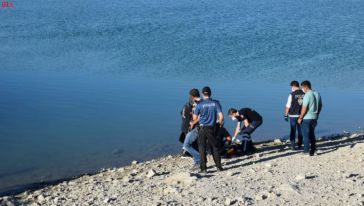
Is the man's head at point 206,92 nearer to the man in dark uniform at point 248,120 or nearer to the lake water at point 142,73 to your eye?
the man in dark uniform at point 248,120

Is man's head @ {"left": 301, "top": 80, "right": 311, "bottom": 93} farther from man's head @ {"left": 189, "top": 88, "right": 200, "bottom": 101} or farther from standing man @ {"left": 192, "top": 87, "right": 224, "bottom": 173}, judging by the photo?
man's head @ {"left": 189, "top": 88, "right": 200, "bottom": 101}

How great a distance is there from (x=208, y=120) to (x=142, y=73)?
20151mm

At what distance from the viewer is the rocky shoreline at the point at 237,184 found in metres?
9.90

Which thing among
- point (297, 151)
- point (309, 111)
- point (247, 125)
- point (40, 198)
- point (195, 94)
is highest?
point (195, 94)

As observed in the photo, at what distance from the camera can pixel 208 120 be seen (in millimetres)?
11938

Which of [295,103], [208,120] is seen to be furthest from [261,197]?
[295,103]

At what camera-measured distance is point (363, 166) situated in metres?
12.0

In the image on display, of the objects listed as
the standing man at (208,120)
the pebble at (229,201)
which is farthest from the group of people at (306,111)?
the pebble at (229,201)

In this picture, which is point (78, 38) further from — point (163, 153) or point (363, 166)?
point (363, 166)

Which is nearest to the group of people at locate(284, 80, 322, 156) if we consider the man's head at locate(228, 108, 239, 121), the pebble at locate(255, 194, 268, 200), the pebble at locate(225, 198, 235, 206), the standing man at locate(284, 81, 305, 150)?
the standing man at locate(284, 81, 305, 150)

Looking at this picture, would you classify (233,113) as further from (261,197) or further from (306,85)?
(261,197)

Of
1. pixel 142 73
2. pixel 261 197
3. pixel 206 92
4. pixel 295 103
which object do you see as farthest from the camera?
pixel 142 73

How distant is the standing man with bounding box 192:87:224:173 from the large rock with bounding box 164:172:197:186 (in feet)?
3.07

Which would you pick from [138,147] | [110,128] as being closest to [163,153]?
[138,147]
